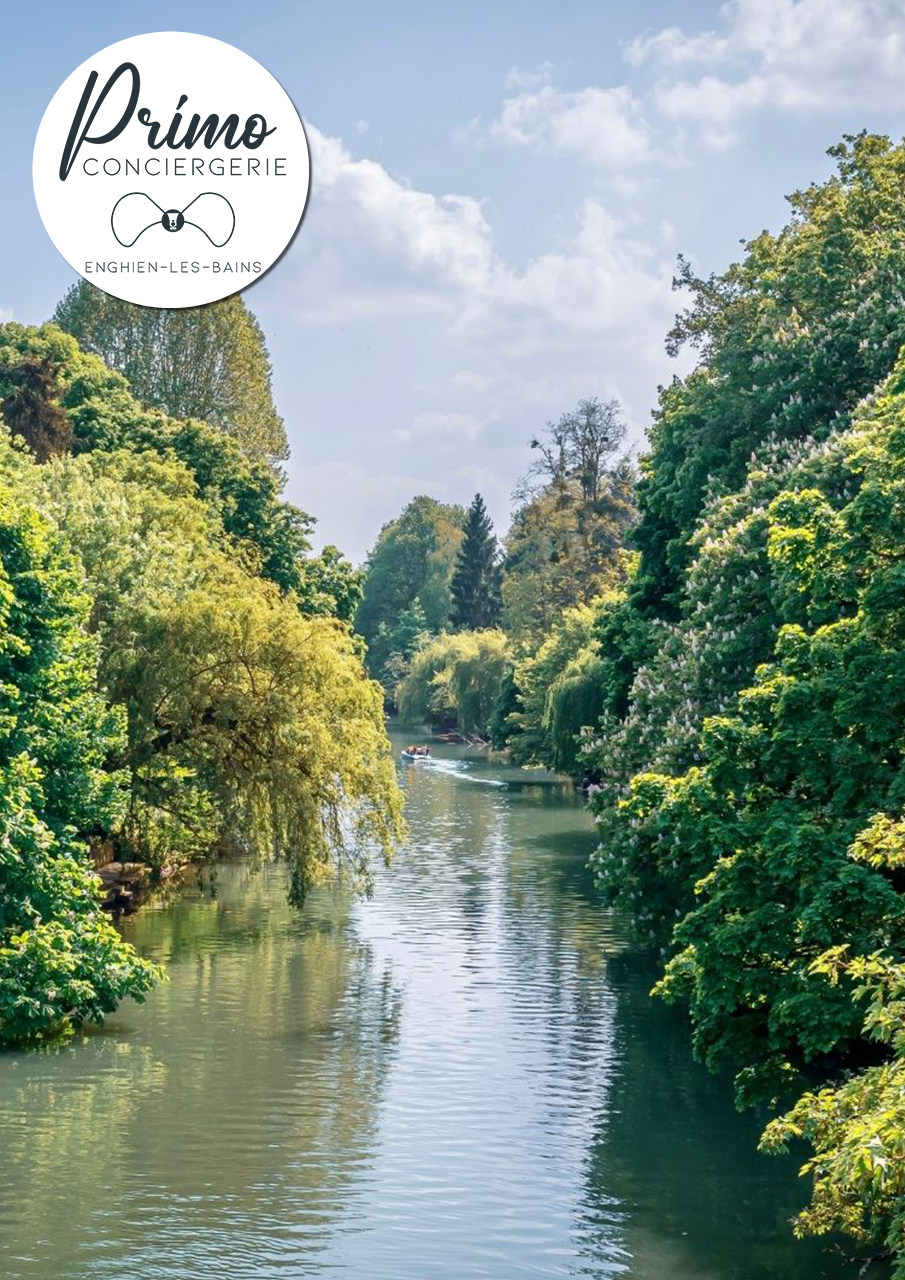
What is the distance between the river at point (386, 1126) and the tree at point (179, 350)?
195ft

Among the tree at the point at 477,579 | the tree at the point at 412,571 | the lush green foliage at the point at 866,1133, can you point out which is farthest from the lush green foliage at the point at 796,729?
the tree at the point at 412,571

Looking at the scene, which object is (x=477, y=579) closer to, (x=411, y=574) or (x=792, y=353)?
(x=411, y=574)

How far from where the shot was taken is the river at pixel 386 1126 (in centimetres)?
1917

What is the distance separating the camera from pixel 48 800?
93.1 ft

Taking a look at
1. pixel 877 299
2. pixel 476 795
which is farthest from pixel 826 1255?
pixel 476 795

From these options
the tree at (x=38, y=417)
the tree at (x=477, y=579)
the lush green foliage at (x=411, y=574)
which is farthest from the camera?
the lush green foliage at (x=411, y=574)

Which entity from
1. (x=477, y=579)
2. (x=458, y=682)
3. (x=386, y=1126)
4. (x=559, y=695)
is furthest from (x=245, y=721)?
(x=477, y=579)

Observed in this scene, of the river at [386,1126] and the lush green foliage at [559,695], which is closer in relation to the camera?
the river at [386,1126]

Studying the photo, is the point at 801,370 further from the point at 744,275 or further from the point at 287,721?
the point at 287,721

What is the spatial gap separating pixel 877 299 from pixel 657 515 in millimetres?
9867

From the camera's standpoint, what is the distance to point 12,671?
27.6 m

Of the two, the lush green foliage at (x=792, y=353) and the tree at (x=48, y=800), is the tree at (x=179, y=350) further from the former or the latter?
the tree at (x=48, y=800)

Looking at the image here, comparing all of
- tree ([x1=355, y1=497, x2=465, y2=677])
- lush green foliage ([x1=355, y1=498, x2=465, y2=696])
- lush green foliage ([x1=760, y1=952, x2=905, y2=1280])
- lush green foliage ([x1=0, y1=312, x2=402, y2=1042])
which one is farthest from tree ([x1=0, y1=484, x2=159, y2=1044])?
tree ([x1=355, y1=497, x2=465, y2=677])

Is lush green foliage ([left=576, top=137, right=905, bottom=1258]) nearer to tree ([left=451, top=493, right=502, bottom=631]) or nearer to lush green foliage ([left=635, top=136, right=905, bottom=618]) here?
lush green foliage ([left=635, top=136, right=905, bottom=618])
